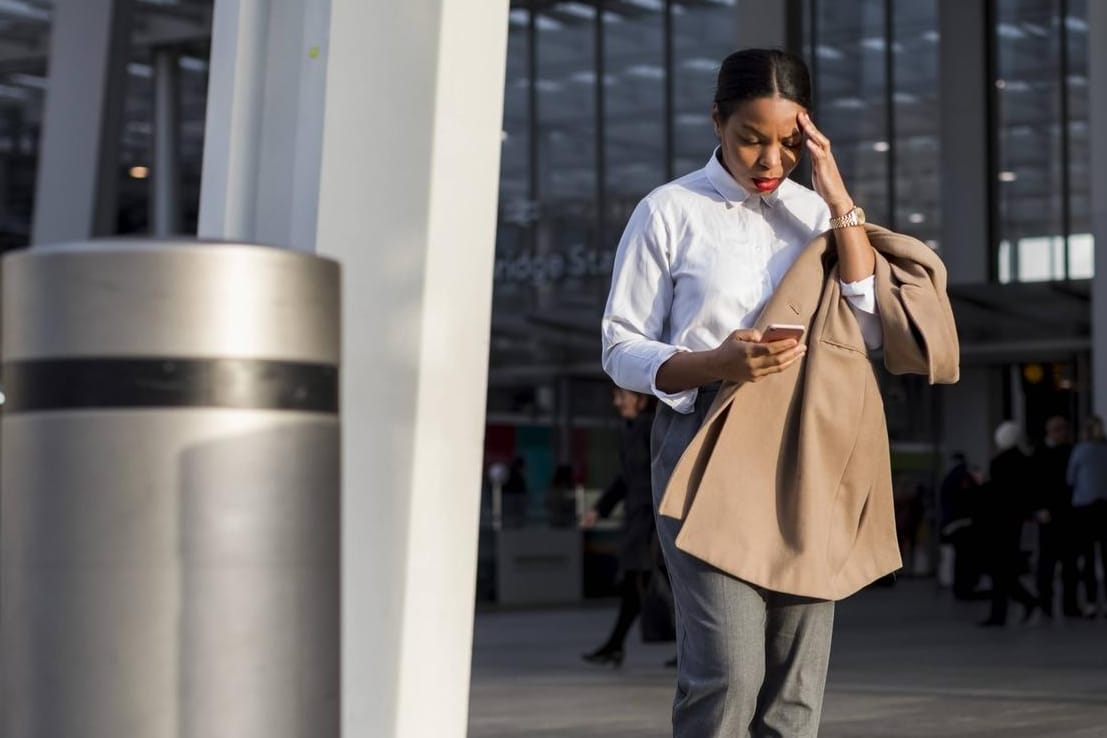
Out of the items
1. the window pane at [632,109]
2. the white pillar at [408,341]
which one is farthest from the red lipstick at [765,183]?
the window pane at [632,109]

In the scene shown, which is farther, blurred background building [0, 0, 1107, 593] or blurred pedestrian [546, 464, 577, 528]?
blurred background building [0, 0, 1107, 593]

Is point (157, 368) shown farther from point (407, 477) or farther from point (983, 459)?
point (983, 459)

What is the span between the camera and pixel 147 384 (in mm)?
2574

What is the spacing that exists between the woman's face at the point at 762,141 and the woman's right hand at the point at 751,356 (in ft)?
1.46

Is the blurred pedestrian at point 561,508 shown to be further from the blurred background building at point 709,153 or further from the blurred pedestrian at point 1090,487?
the blurred background building at point 709,153

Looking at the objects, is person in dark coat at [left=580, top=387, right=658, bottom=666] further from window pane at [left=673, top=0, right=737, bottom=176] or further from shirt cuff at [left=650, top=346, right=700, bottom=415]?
window pane at [left=673, top=0, right=737, bottom=176]

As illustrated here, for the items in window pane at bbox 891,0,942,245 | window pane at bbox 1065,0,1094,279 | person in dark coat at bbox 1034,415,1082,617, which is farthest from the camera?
window pane at bbox 891,0,942,245

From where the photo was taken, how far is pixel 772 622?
3.63 m

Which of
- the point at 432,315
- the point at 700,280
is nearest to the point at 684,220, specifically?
the point at 700,280

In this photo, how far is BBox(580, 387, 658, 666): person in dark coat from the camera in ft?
38.7

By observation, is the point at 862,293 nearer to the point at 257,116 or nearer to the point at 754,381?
the point at 754,381

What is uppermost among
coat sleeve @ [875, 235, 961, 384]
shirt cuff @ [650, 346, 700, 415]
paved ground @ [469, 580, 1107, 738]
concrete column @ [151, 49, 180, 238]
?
concrete column @ [151, 49, 180, 238]

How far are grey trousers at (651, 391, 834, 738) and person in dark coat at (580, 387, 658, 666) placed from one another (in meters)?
7.85

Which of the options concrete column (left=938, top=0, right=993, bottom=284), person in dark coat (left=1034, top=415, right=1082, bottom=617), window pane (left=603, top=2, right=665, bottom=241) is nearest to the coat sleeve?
person in dark coat (left=1034, top=415, right=1082, bottom=617)
